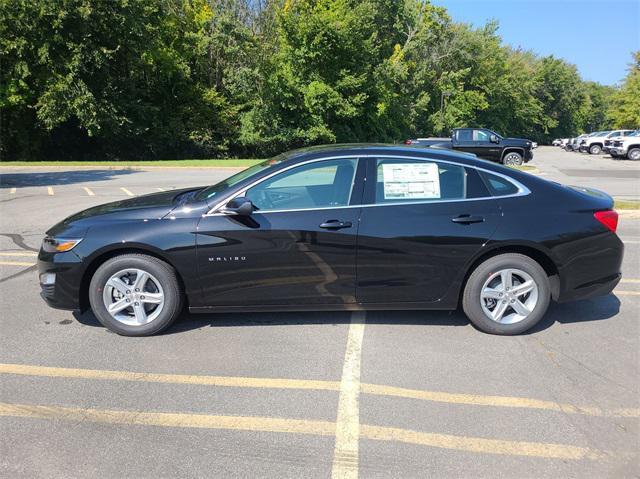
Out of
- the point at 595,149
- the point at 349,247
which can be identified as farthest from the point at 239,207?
the point at 595,149

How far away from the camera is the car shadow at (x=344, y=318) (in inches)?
180

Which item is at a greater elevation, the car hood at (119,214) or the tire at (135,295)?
the car hood at (119,214)

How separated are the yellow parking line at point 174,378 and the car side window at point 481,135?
850 inches

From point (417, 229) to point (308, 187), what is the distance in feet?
3.31

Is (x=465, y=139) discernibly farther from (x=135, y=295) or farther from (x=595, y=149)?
(x=595, y=149)

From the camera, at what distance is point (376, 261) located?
4.18 m

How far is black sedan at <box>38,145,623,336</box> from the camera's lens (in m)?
4.14

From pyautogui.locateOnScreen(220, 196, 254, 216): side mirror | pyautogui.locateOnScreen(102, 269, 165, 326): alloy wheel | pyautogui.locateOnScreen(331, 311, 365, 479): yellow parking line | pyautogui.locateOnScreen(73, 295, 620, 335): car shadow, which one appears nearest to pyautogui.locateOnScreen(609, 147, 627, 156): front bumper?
pyautogui.locateOnScreen(73, 295, 620, 335): car shadow

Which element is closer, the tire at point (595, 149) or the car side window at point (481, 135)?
the car side window at point (481, 135)

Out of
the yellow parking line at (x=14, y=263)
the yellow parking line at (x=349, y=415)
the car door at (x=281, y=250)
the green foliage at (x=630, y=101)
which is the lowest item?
the yellow parking line at (x=349, y=415)

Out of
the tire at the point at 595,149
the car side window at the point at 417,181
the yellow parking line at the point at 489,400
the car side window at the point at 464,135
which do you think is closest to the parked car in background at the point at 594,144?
the tire at the point at 595,149

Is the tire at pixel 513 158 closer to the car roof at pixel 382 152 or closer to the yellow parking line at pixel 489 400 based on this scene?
the car roof at pixel 382 152

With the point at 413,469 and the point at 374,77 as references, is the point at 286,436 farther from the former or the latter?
the point at 374,77

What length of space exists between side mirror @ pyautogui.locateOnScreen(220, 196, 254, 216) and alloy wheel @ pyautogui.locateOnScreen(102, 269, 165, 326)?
0.82 m
